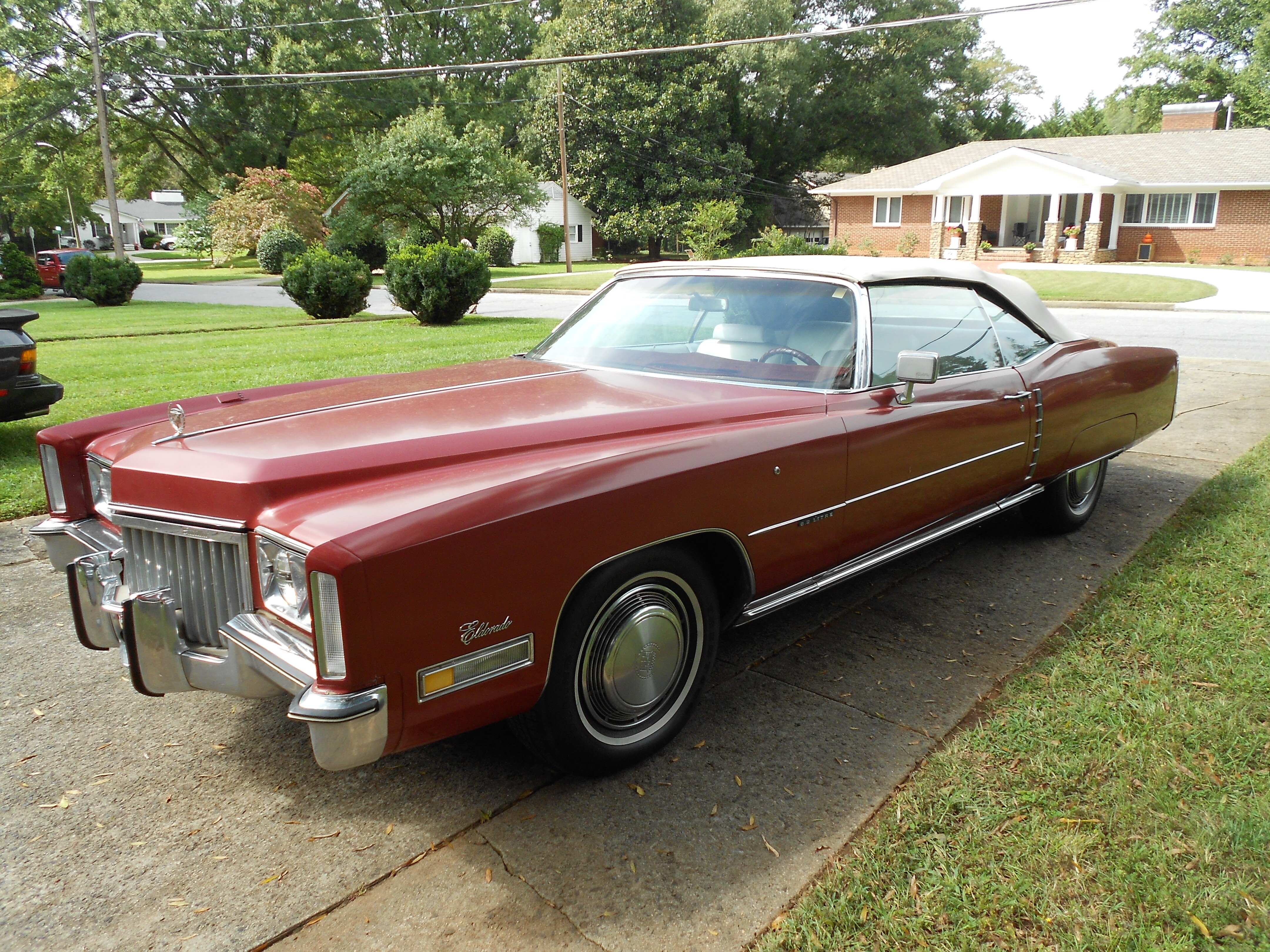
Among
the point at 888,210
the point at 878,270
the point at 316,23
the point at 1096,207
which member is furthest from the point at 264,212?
the point at 878,270

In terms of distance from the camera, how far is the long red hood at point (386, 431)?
2477 millimetres

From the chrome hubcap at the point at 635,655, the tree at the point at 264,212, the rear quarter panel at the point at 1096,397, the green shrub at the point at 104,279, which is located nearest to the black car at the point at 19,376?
the chrome hubcap at the point at 635,655

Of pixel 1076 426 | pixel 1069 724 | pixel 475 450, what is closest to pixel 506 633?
pixel 475 450

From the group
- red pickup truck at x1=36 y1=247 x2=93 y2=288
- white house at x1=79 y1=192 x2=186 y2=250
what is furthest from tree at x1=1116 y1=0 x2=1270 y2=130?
white house at x1=79 y1=192 x2=186 y2=250

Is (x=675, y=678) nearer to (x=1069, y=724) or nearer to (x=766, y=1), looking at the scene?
(x=1069, y=724)

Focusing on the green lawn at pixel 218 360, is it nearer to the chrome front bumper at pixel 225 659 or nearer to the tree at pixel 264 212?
the chrome front bumper at pixel 225 659

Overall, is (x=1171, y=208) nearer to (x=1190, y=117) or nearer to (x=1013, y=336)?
(x=1190, y=117)

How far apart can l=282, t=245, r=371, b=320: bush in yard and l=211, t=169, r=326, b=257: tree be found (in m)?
20.6

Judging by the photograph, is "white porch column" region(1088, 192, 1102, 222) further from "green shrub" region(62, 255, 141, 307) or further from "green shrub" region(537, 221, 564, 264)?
"green shrub" region(62, 255, 141, 307)

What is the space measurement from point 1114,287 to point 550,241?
29.4 meters

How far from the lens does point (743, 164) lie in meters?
44.3

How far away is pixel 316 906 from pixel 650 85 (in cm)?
4472

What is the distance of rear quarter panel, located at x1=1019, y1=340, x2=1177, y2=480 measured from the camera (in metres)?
4.49

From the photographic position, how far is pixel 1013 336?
455cm
